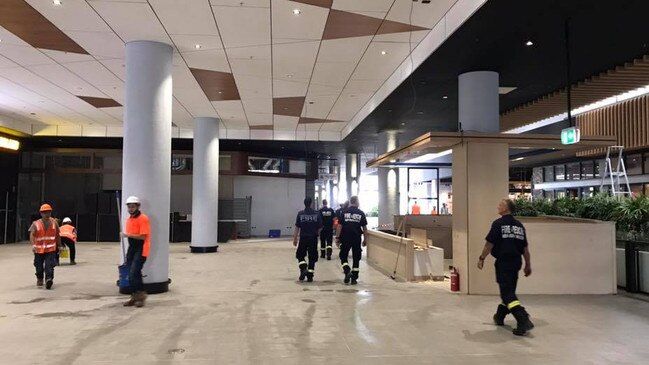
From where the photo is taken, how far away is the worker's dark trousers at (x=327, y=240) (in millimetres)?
12868

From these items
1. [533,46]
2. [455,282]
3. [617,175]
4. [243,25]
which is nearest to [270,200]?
[617,175]

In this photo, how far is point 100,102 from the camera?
536 inches

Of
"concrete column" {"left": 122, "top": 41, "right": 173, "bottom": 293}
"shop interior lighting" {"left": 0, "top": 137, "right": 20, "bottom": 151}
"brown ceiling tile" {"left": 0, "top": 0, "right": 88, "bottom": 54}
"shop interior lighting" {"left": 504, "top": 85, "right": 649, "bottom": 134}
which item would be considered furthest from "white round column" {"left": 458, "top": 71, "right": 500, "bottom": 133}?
"shop interior lighting" {"left": 0, "top": 137, "right": 20, "bottom": 151}

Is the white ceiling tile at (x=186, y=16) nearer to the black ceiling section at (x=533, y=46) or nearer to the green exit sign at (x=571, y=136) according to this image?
the black ceiling section at (x=533, y=46)

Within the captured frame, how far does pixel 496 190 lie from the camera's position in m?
7.98

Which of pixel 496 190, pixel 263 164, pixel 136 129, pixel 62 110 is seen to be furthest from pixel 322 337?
pixel 263 164

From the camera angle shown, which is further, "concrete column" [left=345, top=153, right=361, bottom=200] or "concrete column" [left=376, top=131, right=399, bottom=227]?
"concrete column" [left=345, top=153, right=361, bottom=200]

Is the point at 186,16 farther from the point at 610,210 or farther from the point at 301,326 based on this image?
the point at 610,210

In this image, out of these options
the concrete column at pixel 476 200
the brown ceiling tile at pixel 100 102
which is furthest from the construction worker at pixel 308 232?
the brown ceiling tile at pixel 100 102

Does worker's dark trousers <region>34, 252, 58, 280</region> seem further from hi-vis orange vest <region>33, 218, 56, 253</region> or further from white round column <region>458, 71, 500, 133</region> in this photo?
white round column <region>458, 71, 500, 133</region>

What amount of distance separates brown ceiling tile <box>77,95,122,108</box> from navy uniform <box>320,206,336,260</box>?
676cm

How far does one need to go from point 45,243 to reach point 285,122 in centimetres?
950

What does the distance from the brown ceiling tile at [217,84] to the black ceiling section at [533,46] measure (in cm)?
373

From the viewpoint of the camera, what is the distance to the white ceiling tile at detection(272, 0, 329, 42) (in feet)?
22.5
